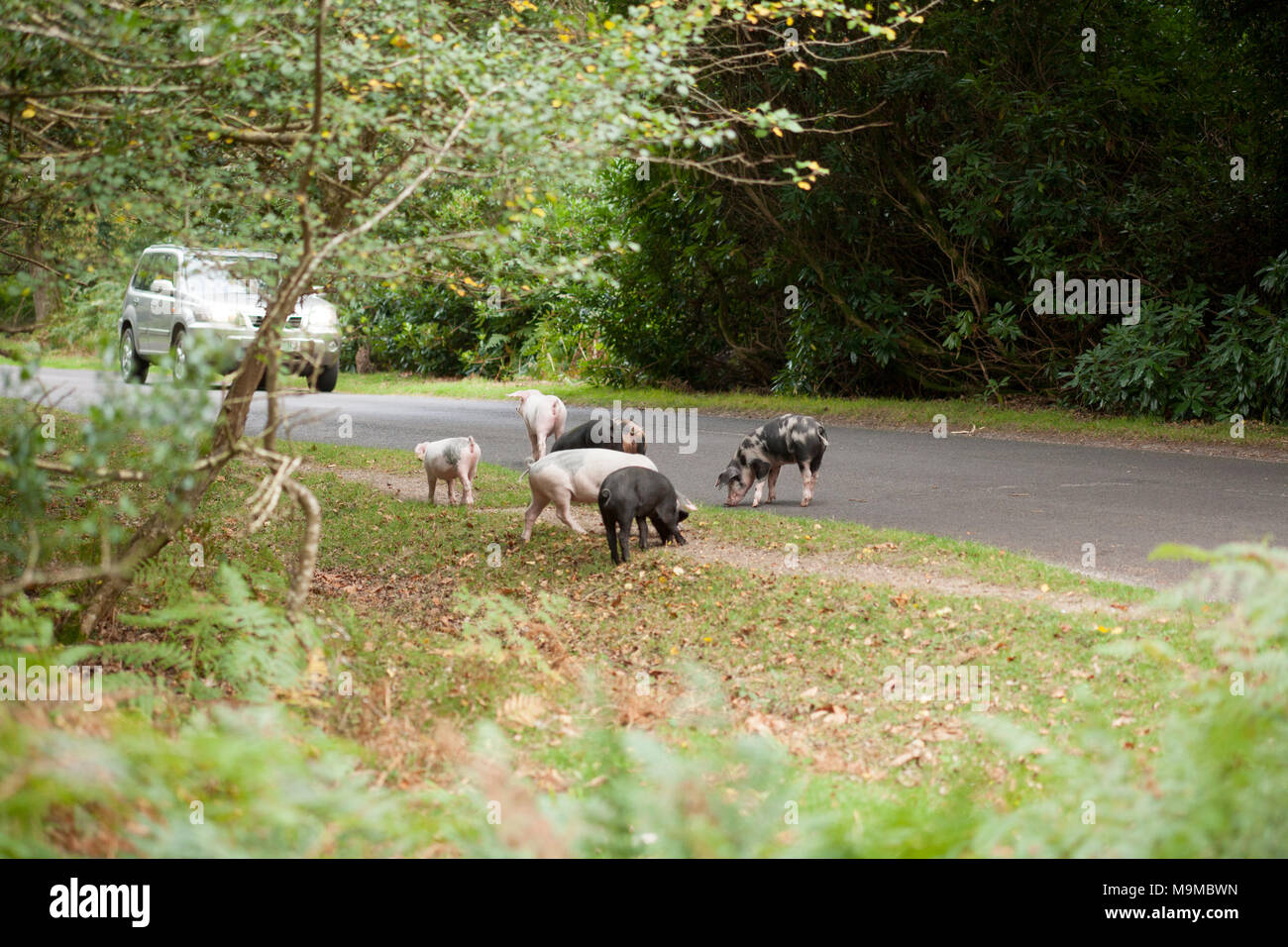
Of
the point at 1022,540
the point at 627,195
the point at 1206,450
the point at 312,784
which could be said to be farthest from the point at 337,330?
the point at 627,195

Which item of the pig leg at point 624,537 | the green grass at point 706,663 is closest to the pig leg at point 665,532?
the green grass at point 706,663

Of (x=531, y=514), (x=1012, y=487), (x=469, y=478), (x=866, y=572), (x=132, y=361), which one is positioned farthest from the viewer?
(x=132, y=361)

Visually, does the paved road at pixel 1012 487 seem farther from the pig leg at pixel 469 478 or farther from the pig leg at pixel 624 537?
the pig leg at pixel 624 537

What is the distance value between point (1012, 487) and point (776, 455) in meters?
2.57

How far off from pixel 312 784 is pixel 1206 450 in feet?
44.3

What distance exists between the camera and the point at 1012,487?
472 inches

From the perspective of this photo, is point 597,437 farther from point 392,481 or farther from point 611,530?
point 611,530

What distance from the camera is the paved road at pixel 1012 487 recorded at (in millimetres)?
9250

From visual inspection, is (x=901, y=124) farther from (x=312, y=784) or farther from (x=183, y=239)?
(x=312, y=784)

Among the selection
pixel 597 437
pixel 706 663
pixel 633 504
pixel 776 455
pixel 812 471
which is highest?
pixel 597 437

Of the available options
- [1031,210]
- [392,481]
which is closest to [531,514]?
[392,481]

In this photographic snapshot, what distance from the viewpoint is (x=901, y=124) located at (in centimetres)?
1952

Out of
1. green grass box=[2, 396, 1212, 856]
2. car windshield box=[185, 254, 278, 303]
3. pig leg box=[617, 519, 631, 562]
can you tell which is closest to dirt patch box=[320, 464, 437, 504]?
green grass box=[2, 396, 1212, 856]

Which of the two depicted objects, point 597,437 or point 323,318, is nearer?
point 323,318
